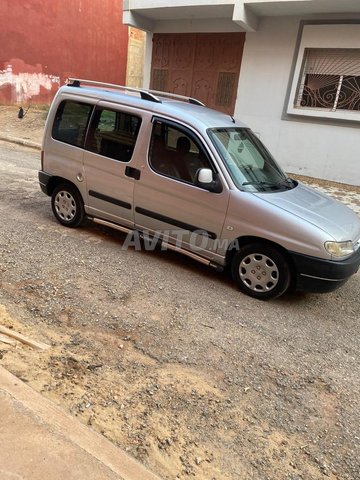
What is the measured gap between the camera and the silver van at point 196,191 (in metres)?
4.00

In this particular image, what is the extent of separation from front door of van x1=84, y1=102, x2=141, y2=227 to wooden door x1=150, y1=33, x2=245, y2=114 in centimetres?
768

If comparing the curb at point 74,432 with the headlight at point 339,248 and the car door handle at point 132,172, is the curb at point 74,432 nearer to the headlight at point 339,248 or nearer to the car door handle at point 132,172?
the headlight at point 339,248

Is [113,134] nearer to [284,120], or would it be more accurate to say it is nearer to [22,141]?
[284,120]

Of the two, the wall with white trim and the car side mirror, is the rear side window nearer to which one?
the car side mirror

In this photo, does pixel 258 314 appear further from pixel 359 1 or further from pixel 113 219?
pixel 359 1

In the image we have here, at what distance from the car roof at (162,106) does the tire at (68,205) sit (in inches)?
48.6

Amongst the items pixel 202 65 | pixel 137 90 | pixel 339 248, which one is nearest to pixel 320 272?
pixel 339 248

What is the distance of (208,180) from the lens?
4160 mm

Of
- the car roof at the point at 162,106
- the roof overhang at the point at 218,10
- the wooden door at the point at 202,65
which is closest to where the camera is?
the car roof at the point at 162,106

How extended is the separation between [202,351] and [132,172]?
2.38m

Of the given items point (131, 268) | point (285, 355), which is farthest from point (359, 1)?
point (285, 355)

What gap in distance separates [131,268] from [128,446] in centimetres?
250

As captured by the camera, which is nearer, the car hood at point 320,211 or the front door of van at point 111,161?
the car hood at point 320,211

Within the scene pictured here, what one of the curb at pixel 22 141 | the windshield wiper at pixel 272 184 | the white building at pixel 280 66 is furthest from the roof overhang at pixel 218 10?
the windshield wiper at pixel 272 184
